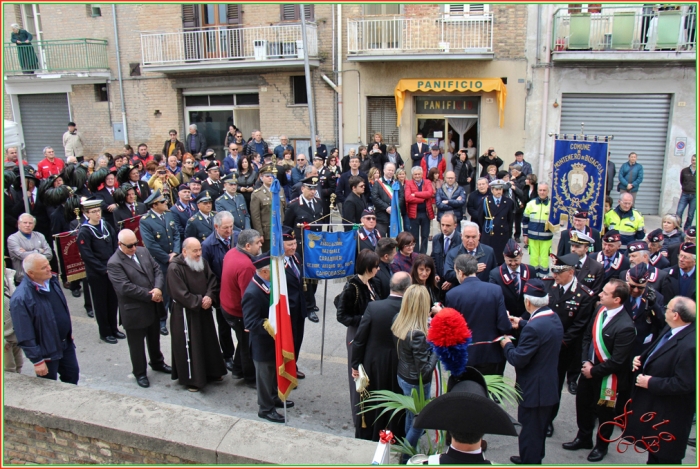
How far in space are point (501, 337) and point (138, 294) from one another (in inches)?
161

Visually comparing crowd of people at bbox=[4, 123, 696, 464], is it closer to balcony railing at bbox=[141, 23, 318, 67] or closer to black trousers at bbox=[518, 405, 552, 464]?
black trousers at bbox=[518, 405, 552, 464]

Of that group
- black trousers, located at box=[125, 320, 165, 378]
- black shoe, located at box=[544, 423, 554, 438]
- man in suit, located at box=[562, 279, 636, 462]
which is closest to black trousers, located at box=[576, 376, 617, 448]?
man in suit, located at box=[562, 279, 636, 462]

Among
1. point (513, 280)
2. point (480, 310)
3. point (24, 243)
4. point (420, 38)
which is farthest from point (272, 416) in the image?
point (420, 38)

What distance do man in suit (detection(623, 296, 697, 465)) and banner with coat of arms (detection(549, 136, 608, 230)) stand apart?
3884 mm

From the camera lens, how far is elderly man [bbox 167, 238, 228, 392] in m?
6.35

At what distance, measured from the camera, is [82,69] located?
2072cm

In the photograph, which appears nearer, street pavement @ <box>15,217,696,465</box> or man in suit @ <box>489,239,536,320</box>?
street pavement @ <box>15,217,696,465</box>

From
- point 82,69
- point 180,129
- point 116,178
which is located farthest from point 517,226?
point 82,69

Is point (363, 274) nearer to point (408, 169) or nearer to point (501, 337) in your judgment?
point (501, 337)

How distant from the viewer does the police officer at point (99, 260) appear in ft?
25.5

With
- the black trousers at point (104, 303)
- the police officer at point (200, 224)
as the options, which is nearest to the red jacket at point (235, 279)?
the police officer at point (200, 224)

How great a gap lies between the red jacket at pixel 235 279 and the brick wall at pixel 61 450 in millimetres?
2348

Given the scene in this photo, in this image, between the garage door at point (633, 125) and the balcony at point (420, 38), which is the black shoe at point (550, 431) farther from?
the balcony at point (420, 38)

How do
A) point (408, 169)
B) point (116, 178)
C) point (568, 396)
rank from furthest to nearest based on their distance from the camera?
1. point (408, 169)
2. point (116, 178)
3. point (568, 396)
